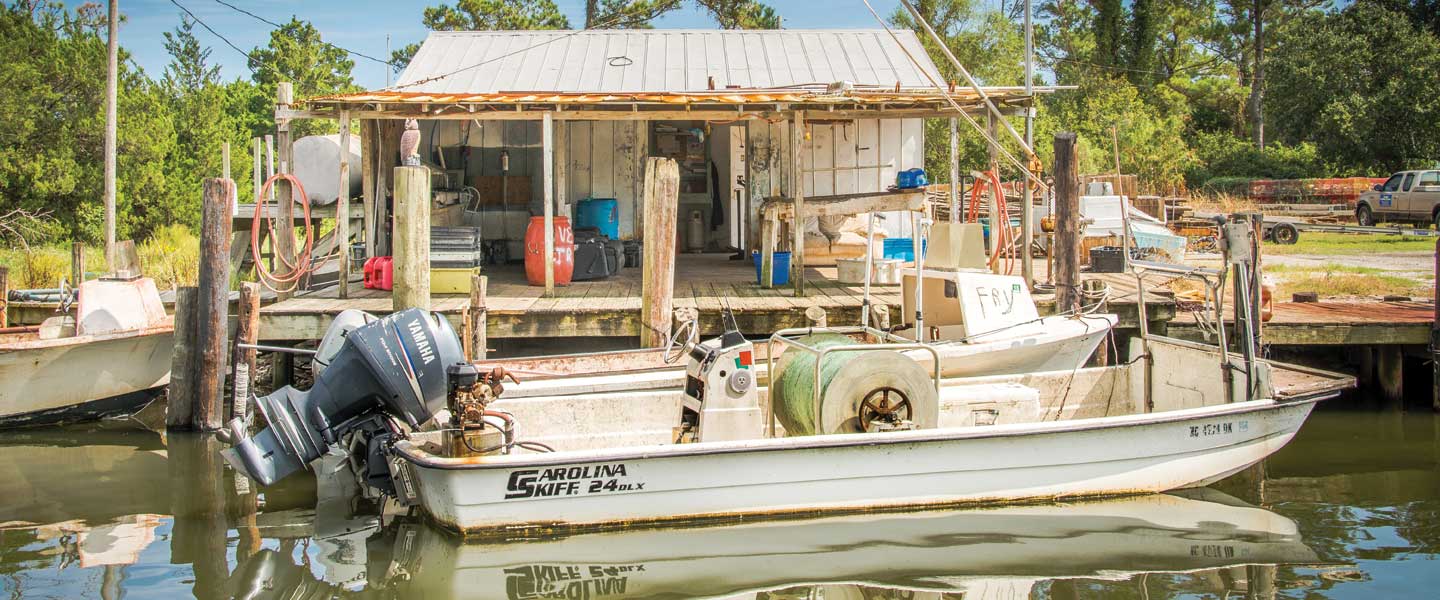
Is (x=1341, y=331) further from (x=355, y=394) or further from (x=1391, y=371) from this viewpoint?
(x=355, y=394)

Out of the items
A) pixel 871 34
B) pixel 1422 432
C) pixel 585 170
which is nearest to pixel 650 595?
pixel 1422 432

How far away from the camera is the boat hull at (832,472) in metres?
7.30

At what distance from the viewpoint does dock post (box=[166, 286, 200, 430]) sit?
10.7m

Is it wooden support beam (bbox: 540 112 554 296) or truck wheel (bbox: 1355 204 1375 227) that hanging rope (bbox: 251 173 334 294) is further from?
truck wheel (bbox: 1355 204 1375 227)

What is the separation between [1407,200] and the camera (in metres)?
24.6

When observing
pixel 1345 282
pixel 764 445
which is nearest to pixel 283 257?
pixel 764 445

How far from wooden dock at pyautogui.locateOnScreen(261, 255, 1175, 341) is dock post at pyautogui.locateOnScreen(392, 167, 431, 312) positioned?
2.63 feet

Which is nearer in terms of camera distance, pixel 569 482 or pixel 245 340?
pixel 569 482

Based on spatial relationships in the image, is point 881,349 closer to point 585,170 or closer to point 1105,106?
point 585,170

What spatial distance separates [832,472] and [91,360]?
7.61 metres

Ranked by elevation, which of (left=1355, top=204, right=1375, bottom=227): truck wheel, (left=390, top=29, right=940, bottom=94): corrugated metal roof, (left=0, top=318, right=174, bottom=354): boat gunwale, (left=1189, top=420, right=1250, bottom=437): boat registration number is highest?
(left=390, top=29, right=940, bottom=94): corrugated metal roof

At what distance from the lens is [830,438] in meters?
7.45

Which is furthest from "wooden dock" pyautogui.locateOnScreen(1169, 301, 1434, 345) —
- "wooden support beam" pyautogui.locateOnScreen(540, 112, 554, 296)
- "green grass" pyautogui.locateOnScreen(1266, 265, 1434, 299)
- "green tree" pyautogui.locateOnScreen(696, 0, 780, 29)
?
"green tree" pyautogui.locateOnScreen(696, 0, 780, 29)

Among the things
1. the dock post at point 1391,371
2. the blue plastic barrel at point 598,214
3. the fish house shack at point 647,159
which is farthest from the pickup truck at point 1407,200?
the blue plastic barrel at point 598,214
